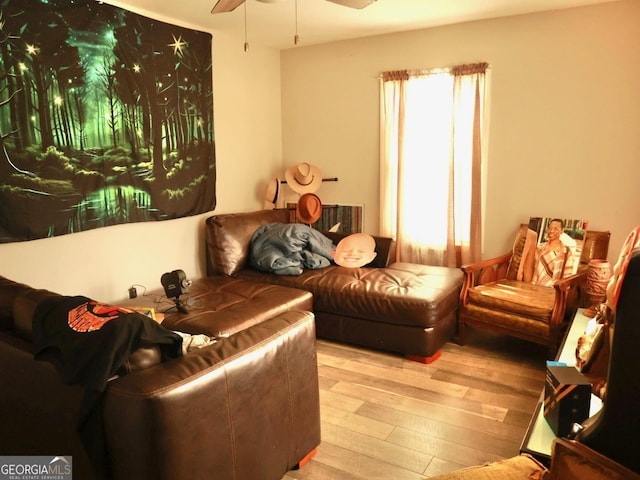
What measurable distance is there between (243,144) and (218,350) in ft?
10.3

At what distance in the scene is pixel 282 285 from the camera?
3.70 m

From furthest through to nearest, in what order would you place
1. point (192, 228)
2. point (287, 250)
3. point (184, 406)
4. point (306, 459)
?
1. point (192, 228)
2. point (287, 250)
3. point (306, 459)
4. point (184, 406)

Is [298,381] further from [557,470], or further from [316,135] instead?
[316,135]

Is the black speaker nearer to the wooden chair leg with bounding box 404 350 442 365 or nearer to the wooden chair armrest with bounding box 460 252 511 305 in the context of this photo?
the wooden chair leg with bounding box 404 350 442 365

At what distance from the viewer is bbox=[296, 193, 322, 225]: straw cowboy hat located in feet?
14.6

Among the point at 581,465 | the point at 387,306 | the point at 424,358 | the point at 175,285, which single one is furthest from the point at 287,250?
the point at 581,465

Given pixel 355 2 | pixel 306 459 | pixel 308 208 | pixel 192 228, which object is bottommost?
pixel 306 459

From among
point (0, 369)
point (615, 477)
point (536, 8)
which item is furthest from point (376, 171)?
point (615, 477)

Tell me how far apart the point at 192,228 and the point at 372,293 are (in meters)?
1.68

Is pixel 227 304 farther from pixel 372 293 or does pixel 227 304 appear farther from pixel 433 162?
pixel 433 162

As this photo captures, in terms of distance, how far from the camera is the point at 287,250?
154 inches

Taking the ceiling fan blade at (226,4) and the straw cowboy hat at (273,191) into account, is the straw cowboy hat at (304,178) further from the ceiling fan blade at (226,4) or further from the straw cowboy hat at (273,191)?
the ceiling fan blade at (226,4)

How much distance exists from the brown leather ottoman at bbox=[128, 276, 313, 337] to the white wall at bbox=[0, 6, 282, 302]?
31cm

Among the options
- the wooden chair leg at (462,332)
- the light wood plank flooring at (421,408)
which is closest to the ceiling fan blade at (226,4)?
the light wood plank flooring at (421,408)
